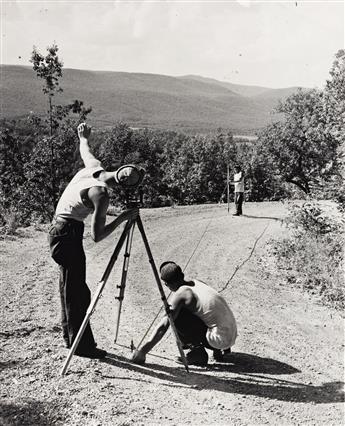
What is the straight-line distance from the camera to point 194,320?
5.65 m

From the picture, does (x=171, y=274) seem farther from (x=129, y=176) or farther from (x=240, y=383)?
(x=240, y=383)

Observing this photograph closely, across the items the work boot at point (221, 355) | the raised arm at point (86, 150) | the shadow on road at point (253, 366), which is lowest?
the shadow on road at point (253, 366)

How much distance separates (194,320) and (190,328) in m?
0.10

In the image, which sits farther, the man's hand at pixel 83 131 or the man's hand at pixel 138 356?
the man's hand at pixel 83 131

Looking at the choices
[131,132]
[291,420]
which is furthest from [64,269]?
[131,132]

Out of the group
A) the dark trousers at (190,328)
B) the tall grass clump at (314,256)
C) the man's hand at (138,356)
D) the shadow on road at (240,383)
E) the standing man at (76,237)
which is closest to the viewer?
the standing man at (76,237)

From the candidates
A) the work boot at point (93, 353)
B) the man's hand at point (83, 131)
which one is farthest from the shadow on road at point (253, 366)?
the man's hand at point (83, 131)

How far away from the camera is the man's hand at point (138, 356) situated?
5502 mm

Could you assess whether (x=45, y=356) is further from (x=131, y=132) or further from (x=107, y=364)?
(x=131, y=132)

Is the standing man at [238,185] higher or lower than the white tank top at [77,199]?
lower

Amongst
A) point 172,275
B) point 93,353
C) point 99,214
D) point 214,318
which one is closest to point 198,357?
point 214,318

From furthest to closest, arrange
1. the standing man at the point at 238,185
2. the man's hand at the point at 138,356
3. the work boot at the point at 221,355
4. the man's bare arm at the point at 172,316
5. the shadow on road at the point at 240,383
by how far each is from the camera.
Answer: the standing man at the point at 238,185 → the work boot at the point at 221,355 → the man's hand at the point at 138,356 → the man's bare arm at the point at 172,316 → the shadow on road at the point at 240,383

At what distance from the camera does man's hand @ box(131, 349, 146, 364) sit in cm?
550

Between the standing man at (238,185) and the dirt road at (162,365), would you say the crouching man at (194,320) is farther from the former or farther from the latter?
the standing man at (238,185)
